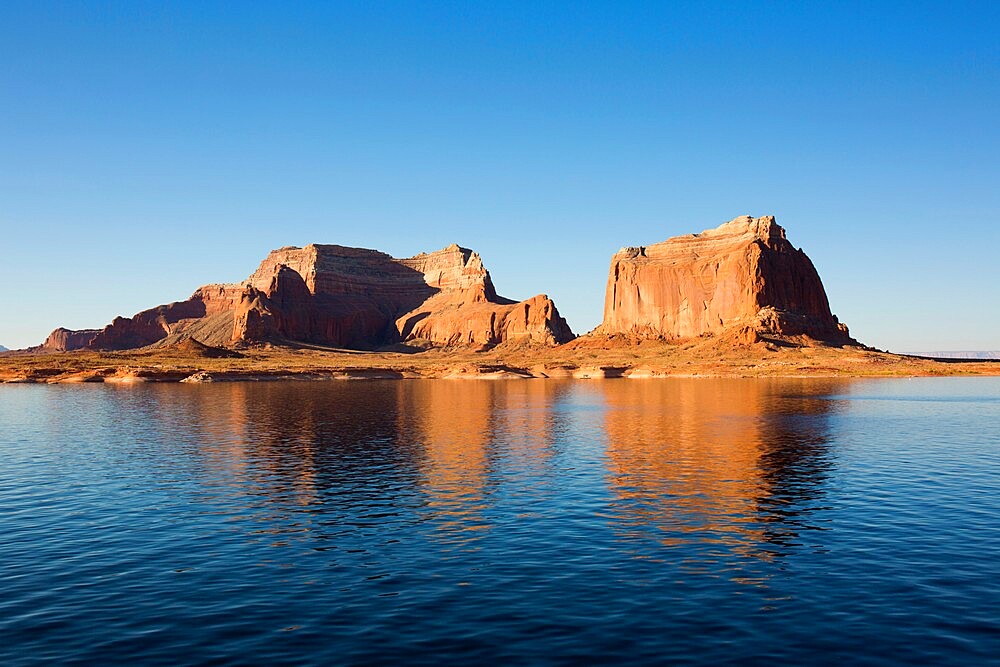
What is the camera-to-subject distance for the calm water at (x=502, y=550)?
17.5 metres

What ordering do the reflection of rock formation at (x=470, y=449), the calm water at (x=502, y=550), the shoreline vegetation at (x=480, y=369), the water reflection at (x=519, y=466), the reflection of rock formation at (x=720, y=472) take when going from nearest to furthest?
the calm water at (x=502, y=550)
the reflection of rock formation at (x=720, y=472)
the water reflection at (x=519, y=466)
the reflection of rock formation at (x=470, y=449)
the shoreline vegetation at (x=480, y=369)

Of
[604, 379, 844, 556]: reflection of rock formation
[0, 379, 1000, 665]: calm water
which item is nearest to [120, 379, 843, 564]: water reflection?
[604, 379, 844, 556]: reflection of rock formation

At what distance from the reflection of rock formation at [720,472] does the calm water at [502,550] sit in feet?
0.77

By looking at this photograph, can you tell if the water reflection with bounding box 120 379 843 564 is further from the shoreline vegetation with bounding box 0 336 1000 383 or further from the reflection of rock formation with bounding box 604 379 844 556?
the shoreline vegetation with bounding box 0 336 1000 383

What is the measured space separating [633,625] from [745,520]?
13353 mm

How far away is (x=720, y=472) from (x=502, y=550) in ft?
65.3

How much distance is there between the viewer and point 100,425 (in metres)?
69.9

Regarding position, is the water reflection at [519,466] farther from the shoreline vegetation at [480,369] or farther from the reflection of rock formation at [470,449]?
the shoreline vegetation at [480,369]

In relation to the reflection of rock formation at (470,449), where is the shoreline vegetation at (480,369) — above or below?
above

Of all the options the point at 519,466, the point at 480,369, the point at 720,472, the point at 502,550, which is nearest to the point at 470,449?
the point at 519,466

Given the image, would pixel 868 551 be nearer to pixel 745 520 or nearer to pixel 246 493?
pixel 745 520

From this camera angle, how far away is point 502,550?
2547 cm

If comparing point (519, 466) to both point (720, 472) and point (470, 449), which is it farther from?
point (720, 472)

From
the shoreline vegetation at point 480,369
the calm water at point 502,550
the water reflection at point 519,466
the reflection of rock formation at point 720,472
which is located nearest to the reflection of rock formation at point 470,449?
the water reflection at point 519,466
